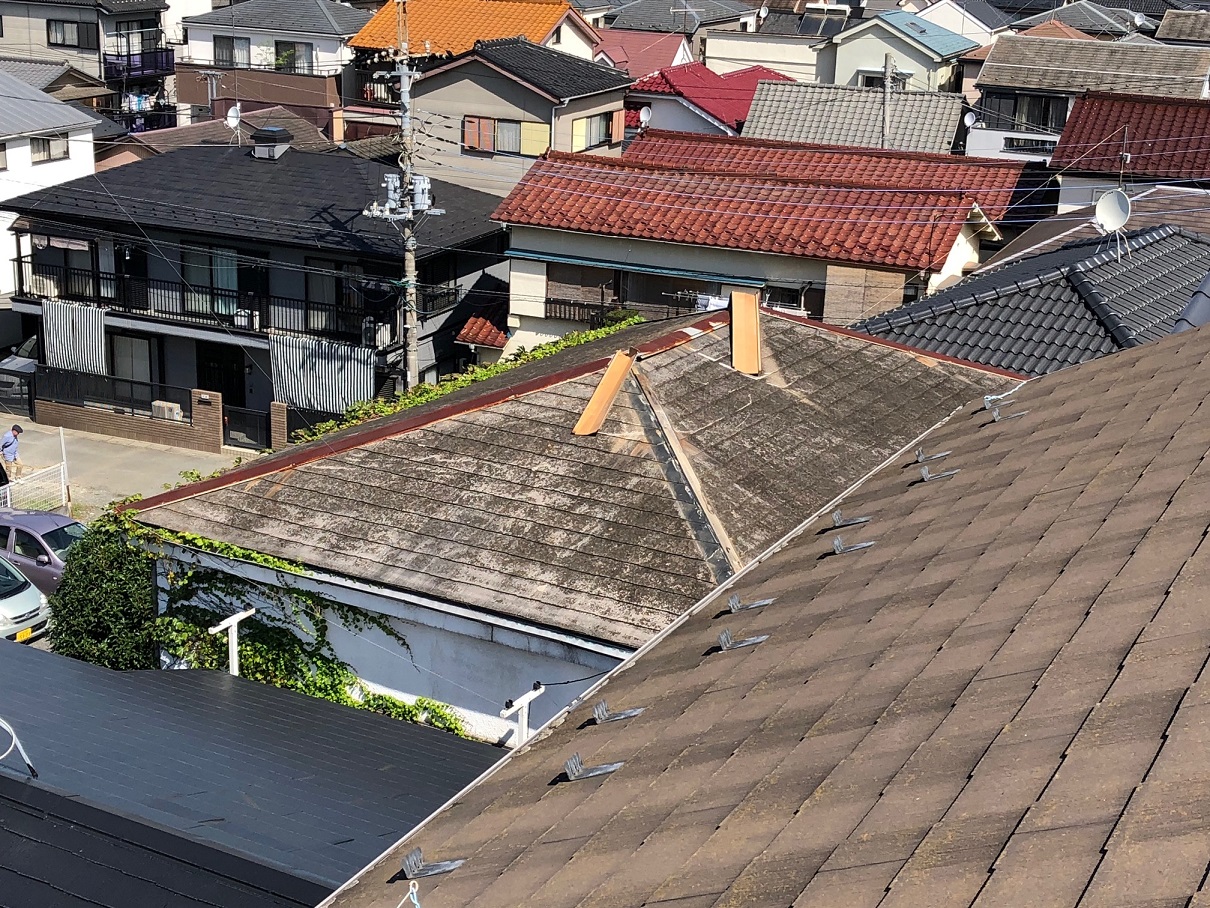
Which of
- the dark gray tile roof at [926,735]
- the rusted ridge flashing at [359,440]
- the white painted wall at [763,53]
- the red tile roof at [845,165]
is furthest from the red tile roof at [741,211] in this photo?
the white painted wall at [763,53]

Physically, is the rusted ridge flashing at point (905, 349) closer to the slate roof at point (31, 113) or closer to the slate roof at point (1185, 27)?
the slate roof at point (31, 113)

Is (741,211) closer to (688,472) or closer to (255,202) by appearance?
(255,202)

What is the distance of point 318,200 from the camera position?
97.6 feet

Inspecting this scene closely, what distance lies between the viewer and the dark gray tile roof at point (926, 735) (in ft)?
13.2

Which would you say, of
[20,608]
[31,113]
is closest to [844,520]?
[20,608]

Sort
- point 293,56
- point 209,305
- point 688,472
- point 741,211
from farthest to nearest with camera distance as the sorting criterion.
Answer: point 293,56 < point 209,305 < point 741,211 < point 688,472

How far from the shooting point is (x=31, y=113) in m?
37.6

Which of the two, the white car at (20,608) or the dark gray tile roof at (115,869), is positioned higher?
the dark gray tile roof at (115,869)

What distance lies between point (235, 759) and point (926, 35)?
163ft

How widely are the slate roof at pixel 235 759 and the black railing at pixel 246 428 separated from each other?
17903 millimetres

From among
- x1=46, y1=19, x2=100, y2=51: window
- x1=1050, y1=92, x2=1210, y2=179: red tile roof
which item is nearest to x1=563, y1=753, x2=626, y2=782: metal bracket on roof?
x1=1050, y1=92, x2=1210, y2=179: red tile roof

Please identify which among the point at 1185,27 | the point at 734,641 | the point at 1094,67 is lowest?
the point at 734,641

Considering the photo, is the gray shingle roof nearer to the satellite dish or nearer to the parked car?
the satellite dish

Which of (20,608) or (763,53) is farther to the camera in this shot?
(763,53)
